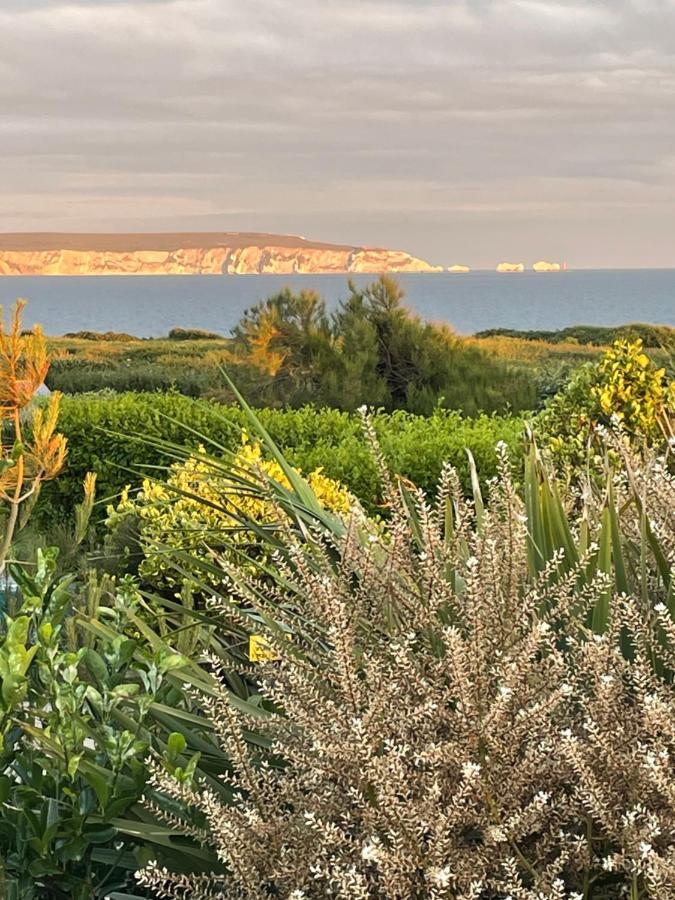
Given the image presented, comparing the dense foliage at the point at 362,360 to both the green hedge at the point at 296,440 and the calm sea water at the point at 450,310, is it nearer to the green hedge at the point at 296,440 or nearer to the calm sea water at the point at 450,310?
the green hedge at the point at 296,440

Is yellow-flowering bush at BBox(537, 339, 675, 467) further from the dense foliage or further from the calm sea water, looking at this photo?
the calm sea water

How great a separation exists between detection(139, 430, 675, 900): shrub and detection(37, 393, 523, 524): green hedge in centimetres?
359

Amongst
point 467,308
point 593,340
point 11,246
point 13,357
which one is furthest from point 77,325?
point 13,357

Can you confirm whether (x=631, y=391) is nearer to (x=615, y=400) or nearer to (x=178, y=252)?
(x=615, y=400)

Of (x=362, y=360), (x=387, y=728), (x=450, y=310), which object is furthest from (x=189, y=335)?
(x=450, y=310)

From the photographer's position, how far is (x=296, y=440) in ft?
26.6

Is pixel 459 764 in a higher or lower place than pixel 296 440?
higher

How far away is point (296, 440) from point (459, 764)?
21.9 ft

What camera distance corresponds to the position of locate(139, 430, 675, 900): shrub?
1.36 meters

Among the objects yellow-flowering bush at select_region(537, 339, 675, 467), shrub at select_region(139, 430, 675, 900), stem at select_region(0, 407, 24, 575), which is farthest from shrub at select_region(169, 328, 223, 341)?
shrub at select_region(139, 430, 675, 900)

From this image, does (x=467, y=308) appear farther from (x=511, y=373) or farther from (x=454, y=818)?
(x=454, y=818)

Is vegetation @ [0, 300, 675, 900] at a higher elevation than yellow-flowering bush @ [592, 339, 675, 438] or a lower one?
lower

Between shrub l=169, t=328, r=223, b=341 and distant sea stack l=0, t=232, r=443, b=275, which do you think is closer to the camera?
shrub l=169, t=328, r=223, b=341

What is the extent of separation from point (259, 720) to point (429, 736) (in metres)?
0.31
